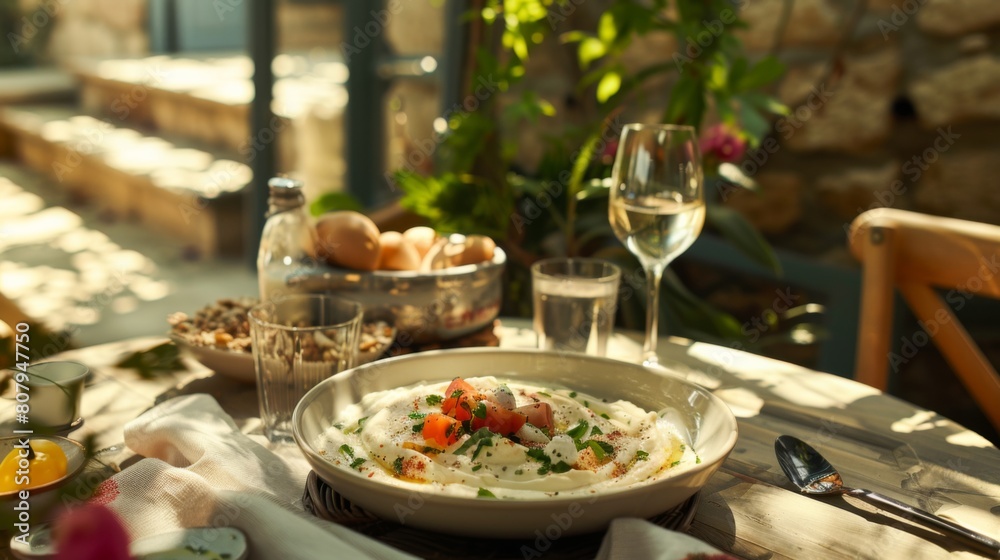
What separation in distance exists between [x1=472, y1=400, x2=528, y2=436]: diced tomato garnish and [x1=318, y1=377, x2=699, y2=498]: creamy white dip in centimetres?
1

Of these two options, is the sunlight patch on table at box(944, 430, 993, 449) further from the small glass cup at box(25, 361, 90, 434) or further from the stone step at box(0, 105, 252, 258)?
the stone step at box(0, 105, 252, 258)

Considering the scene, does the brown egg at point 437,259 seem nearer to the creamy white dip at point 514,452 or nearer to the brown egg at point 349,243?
the brown egg at point 349,243

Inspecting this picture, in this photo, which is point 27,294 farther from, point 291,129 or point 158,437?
point 158,437

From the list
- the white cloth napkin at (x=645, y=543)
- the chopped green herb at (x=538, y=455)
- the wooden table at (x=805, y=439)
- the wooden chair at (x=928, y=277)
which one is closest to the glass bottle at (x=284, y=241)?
the wooden table at (x=805, y=439)

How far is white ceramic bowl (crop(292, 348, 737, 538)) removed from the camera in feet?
2.12

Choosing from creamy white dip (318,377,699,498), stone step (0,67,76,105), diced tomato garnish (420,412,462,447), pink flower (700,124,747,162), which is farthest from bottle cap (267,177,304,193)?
stone step (0,67,76,105)

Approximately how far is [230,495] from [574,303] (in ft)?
1.70

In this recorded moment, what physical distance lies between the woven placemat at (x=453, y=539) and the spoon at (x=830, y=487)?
159mm

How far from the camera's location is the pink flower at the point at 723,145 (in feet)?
6.40

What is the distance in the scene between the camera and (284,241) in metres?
1.13

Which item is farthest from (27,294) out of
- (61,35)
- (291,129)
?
(61,35)

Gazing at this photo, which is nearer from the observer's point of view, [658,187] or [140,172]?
[658,187]

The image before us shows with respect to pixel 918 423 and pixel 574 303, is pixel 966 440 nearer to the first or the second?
pixel 918 423

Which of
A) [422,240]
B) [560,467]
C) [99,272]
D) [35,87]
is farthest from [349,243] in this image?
[35,87]
